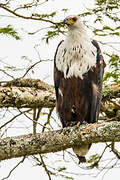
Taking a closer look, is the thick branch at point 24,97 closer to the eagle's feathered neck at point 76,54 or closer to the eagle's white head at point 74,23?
the eagle's feathered neck at point 76,54

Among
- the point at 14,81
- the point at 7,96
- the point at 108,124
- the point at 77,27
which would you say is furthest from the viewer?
the point at 14,81

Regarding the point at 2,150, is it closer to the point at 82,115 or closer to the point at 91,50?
the point at 82,115

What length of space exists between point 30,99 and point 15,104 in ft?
0.65

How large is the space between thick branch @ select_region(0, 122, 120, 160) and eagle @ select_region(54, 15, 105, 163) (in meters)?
0.89

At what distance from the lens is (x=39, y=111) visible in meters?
5.16

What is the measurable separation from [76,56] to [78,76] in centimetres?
27

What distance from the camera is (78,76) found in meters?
4.38

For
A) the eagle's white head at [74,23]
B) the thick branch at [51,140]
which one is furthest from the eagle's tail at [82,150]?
the eagle's white head at [74,23]

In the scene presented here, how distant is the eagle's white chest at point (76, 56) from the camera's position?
4403 millimetres

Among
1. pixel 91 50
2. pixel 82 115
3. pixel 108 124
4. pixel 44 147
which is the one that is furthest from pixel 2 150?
pixel 91 50

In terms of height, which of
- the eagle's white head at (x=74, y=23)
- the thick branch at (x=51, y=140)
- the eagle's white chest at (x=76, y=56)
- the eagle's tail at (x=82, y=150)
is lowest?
the eagle's tail at (x=82, y=150)

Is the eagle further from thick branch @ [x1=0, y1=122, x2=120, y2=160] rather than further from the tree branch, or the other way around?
thick branch @ [x1=0, y1=122, x2=120, y2=160]

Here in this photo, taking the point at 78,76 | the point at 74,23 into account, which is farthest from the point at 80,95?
the point at 74,23

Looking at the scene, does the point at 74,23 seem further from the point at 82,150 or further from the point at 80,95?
the point at 82,150
